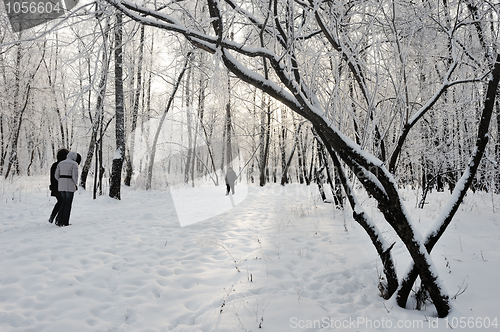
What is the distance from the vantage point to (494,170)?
6430mm

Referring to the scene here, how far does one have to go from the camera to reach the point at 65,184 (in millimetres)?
5652

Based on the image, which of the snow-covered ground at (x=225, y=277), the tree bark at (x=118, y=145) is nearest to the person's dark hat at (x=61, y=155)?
the snow-covered ground at (x=225, y=277)

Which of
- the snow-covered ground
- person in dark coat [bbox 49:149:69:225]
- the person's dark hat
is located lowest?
the snow-covered ground

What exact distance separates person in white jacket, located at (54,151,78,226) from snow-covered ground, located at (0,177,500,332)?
13.3 inches

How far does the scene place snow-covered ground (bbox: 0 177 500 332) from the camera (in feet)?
8.27

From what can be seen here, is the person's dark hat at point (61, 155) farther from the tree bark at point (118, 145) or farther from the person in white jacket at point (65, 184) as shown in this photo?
the tree bark at point (118, 145)

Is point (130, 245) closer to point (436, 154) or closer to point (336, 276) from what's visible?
point (336, 276)

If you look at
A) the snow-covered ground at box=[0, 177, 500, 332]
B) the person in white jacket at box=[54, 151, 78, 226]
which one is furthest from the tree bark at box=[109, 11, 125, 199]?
the person in white jacket at box=[54, 151, 78, 226]

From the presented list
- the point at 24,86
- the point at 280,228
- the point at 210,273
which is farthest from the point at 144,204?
the point at 24,86

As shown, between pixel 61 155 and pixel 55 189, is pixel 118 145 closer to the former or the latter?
pixel 61 155

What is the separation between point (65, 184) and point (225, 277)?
4578 millimetres

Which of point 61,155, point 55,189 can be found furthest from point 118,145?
point 55,189

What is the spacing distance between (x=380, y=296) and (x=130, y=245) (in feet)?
13.7

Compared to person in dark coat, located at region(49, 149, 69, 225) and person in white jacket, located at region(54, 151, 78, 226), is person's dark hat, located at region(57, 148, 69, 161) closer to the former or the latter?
person in dark coat, located at region(49, 149, 69, 225)
